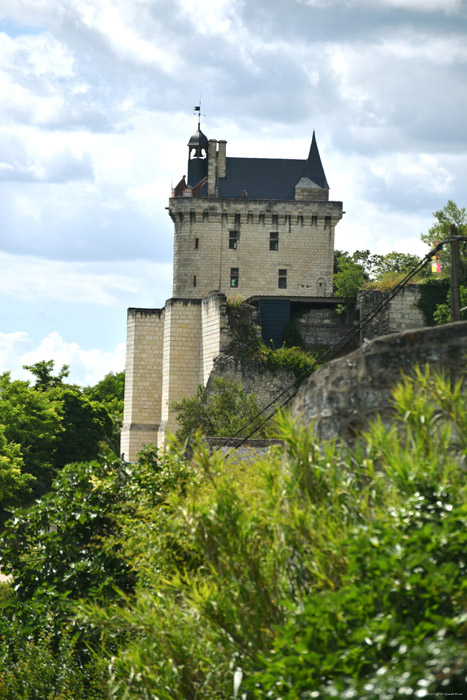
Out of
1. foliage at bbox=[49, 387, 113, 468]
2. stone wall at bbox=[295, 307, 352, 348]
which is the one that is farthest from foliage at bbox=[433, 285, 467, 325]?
foliage at bbox=[49, 387, 113, 468]

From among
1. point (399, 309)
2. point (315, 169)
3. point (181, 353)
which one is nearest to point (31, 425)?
point (181, 353)

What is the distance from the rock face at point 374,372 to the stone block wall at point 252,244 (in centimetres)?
4182

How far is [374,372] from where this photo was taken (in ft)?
21.6

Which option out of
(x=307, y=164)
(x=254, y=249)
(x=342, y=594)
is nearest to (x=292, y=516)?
(x=342, y=594)

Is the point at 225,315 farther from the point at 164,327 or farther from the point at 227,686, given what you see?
the point at 227,686

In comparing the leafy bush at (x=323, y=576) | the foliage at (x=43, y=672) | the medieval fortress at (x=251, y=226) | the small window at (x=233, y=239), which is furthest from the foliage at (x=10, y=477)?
the leafy bush at (x=323, y=576)

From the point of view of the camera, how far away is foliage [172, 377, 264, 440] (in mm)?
30688

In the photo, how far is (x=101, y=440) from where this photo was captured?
50531 millimetres

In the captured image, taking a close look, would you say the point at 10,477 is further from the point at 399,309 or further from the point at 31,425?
the point at 399,309

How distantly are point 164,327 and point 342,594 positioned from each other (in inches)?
1224

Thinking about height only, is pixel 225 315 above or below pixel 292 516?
above

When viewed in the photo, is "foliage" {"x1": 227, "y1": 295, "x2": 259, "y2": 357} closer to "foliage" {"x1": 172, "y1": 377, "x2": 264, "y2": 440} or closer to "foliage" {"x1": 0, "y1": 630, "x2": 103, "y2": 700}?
"foliage" {"x1": 172, "y1": 377, "x2": 264, "y2": 440}

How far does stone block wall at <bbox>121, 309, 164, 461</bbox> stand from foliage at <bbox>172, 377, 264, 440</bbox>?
12.7 feet

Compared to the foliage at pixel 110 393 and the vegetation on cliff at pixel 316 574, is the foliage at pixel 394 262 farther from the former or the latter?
the vegetation on cliff at pixel 316 574
